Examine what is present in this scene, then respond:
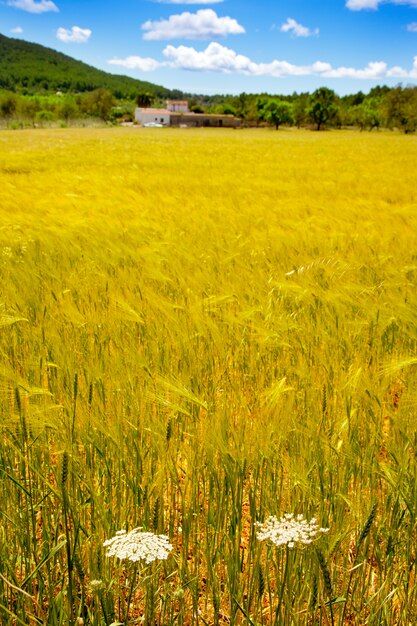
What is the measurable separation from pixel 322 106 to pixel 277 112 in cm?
820

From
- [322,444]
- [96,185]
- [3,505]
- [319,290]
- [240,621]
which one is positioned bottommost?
[240,621]

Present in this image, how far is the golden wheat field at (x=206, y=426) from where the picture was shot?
1.25 metres

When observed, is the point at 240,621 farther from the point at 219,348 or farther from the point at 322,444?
the point at 219,348

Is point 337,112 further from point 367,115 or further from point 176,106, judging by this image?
point 176,106

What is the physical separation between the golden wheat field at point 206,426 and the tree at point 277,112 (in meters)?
89.1

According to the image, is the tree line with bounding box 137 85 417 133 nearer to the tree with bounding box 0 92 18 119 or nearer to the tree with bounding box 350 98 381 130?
the tree with bounding box 350 98 381 130

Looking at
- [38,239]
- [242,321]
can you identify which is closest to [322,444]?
[242,321]

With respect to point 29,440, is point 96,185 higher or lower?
higher

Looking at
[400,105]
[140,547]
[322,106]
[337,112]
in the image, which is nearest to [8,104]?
[322,106]

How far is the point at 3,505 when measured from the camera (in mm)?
1418

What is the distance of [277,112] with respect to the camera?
87312 mm

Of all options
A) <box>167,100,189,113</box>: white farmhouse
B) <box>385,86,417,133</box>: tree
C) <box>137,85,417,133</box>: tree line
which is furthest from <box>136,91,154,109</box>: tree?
<box>385,86,417,133</box>: tree

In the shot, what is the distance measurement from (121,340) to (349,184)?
7296 millimetres

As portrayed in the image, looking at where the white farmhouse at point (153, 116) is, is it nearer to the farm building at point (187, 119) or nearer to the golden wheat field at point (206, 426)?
the farm building at point (187, 119)
